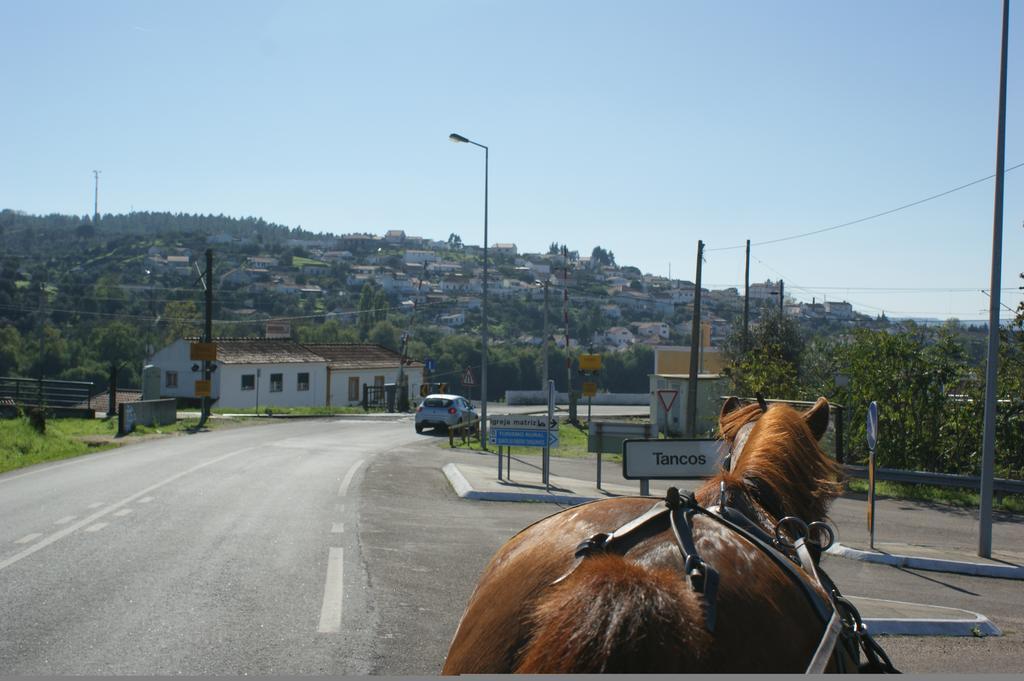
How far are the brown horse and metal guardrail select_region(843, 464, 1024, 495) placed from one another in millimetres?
16251

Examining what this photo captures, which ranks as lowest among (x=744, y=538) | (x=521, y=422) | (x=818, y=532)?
(x=521, y=422)

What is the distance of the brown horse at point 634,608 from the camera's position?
223 centimetres

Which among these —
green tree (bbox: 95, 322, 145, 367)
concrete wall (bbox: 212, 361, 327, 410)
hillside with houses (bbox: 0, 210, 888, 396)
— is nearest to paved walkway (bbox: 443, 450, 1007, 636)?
hillside with houses (bbox: 0, 210, 888, 396)

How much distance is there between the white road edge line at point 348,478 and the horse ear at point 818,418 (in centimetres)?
1242


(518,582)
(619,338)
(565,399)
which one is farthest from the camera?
(619,338)

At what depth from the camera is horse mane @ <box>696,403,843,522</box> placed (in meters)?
3.62

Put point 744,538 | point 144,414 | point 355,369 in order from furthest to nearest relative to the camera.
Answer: point 355,369
point 144,414
point 744,538

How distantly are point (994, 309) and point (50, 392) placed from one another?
38081 mm

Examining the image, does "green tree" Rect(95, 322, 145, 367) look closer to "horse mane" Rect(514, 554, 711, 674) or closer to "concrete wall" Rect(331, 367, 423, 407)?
"concrete wall" Rect(331, 367, 423, 407)

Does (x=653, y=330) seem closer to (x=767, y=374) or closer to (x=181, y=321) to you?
(x=181, y=321)

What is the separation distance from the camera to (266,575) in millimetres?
8852

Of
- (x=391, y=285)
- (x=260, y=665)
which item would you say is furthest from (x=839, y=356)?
(x=391, y=285)

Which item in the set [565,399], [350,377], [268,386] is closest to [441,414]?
[268,386]

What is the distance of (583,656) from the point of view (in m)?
2.19
